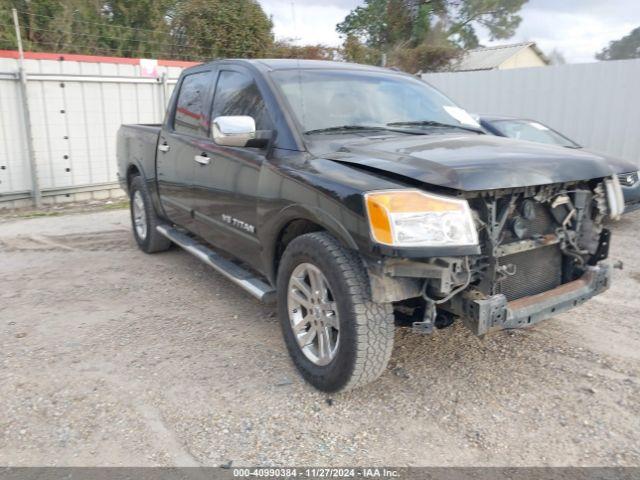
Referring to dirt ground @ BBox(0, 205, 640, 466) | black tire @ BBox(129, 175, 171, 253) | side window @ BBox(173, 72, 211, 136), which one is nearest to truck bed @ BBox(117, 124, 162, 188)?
black tire @ BBox(129, 175, 171, 253)

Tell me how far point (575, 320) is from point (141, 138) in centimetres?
446

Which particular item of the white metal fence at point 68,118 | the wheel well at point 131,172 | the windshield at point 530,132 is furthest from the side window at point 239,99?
the white metal fence at point 68,118

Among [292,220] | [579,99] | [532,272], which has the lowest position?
[532,272]

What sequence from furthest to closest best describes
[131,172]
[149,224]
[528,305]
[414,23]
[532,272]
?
[414,23] → [131,172] → [149,224] → [532,272] → [528,305]

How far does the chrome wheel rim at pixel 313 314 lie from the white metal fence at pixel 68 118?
23.7 feet

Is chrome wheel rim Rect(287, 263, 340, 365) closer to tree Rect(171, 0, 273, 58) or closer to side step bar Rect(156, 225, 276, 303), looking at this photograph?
side step bar Rect(156, 225, 276, 303)

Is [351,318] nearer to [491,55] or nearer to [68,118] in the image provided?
[68,118]

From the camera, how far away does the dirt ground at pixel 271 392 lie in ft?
8.97

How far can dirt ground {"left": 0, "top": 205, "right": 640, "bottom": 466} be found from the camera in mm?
2734

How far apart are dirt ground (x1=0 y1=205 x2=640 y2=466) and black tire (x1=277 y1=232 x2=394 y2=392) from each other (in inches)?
9.4

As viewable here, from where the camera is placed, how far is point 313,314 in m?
3.18

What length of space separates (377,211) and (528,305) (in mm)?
1036

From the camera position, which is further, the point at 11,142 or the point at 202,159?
the point at 11,142

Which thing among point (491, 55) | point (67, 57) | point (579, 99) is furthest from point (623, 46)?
point (67, 57)
